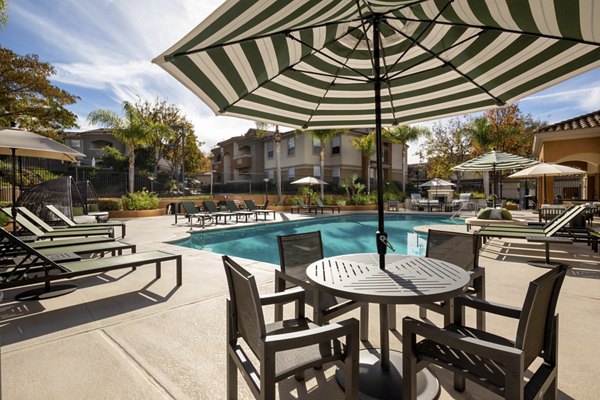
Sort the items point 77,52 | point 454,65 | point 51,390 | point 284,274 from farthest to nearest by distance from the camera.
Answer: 1. point 77,52
2. point 454,65
3. point 284,274
4. point 51,390

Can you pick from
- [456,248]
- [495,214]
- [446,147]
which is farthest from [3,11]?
[446,147]

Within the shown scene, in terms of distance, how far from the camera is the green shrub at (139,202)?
16250mm

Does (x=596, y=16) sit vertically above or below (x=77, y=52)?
below

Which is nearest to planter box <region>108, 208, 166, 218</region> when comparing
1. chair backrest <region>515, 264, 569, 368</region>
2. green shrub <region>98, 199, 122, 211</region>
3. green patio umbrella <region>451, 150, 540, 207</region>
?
green shrub <region>98, 199, 122, 211</region>

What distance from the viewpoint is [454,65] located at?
10.4ft

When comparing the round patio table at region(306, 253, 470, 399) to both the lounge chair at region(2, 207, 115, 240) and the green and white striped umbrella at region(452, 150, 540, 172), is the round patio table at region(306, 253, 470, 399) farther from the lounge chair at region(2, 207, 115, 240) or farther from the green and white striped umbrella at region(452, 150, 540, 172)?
the green and white striped umbrella at region(452, 150, 540, 172)

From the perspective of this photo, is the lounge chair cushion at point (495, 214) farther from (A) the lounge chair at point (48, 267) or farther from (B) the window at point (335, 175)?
(B) the window at point (335, 175)

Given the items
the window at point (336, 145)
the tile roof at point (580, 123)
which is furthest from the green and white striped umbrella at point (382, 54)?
the window at point (336, 145)

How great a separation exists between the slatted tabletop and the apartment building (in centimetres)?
2433

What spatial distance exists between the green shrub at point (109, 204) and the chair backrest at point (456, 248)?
669 inches

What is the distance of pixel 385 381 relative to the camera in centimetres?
216

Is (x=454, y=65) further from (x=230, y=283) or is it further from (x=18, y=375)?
(x=18, y=375)

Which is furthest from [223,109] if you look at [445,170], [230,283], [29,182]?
[445,170]

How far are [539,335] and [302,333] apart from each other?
131cm
